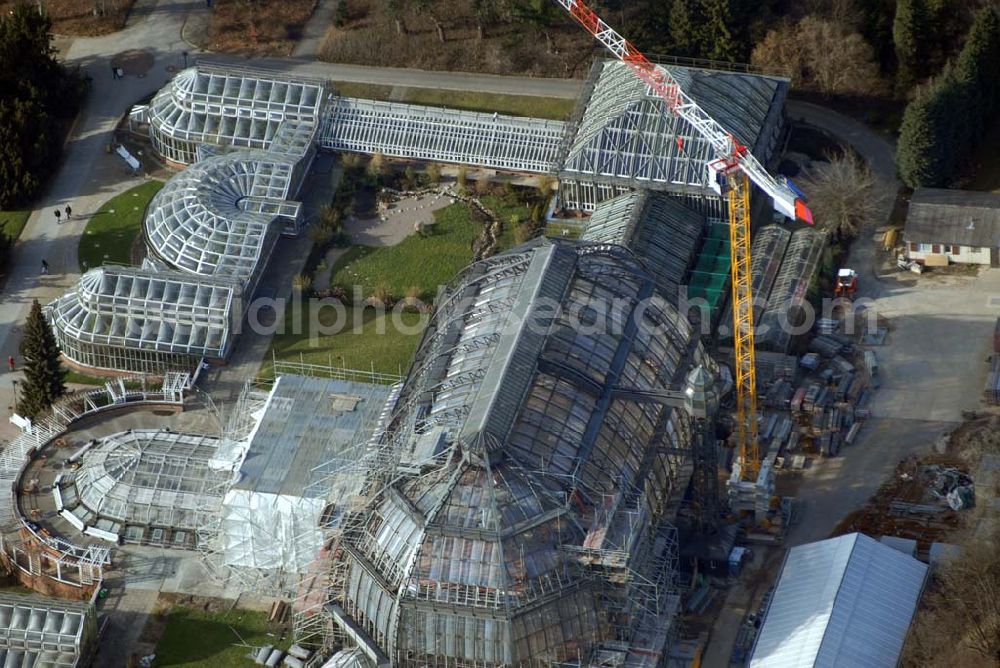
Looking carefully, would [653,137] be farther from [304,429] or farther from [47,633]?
[47,633]

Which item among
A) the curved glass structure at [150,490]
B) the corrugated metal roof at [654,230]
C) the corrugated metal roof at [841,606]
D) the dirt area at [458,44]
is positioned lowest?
the curved glass structure at [150,490]

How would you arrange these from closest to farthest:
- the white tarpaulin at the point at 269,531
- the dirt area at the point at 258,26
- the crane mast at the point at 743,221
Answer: the white tarpaulin at the point at 269,531 < the crane mast at the point at 743,221 < the dirt area at the point at 258,26

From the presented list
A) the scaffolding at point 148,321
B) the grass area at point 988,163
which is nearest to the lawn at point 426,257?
the scaffolding at point 148,321

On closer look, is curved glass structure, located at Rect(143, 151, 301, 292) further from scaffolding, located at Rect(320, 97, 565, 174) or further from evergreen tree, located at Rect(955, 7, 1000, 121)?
evergreen tree, located at Rect(955, 7, 1000, 121)

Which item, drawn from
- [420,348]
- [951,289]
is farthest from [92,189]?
[951,289]

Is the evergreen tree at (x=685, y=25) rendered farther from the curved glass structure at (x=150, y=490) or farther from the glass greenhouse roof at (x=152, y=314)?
the curved glass structure at (x=150, y=490)

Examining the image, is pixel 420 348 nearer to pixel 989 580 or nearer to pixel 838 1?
pixel 989 580
